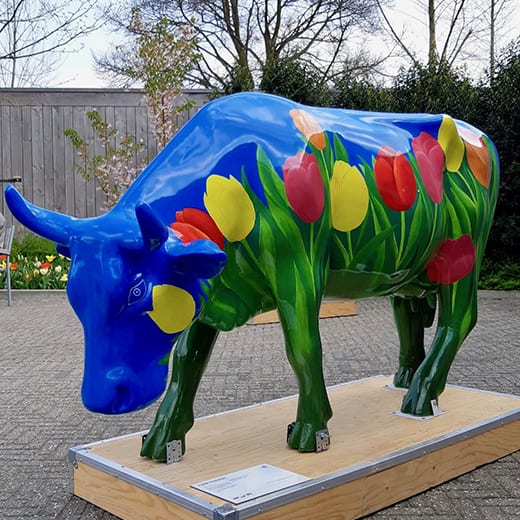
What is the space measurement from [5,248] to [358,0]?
13.7 metres

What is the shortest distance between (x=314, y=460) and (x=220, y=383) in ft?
9.01

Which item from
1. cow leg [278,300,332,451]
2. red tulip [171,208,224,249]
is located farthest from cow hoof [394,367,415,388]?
red tulip [171,208,224,249]

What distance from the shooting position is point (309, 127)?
3.36 m

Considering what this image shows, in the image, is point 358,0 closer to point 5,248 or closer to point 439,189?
point 5,248

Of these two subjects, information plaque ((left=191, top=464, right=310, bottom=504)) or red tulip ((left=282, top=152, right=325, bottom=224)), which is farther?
red tulip ((left=282, top=152, right=325, bottom=224))

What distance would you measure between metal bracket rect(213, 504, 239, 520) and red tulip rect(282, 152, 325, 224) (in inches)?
50.1

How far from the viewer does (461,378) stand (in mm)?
5957

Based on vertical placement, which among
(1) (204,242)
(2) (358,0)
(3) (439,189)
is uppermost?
(2) (358,0)

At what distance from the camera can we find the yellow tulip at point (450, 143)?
3945 millimetres

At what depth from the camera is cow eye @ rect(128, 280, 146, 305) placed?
8.61 feet

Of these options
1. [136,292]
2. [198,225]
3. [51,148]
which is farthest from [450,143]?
[51,148]

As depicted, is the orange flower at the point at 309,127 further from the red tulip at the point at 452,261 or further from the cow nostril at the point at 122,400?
the cow nostril at the point at 122,400

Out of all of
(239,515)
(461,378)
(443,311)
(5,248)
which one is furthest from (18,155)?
(239,515)

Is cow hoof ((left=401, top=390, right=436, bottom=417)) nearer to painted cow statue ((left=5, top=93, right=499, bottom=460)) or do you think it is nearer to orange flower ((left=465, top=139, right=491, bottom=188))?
painted cow statue ((left=5, top=93, right=499, bottom=460))
